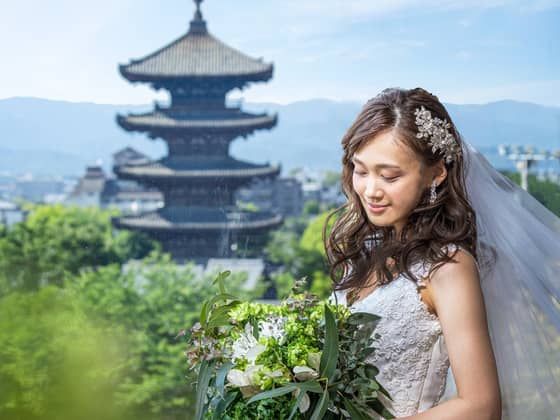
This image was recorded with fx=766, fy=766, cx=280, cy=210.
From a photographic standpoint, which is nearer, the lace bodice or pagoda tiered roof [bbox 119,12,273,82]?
the lace bodice

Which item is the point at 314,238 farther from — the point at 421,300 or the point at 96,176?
the point at 421,300

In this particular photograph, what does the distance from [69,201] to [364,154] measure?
5342 millimetres

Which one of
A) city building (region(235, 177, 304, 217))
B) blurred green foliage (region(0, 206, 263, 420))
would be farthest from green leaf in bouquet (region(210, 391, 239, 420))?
city building (region(235, 177, 304, 217))

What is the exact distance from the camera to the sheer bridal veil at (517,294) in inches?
39.8

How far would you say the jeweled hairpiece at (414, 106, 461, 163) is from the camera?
944 millimetres

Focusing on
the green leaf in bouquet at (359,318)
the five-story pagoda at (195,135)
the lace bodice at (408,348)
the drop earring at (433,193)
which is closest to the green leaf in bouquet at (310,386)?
the green leaf in bouquet at (359,318)

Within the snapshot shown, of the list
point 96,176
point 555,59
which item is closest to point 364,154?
point 555,59

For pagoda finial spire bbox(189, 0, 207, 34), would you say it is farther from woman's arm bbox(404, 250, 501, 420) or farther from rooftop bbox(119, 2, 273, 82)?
woman's arm bbox(404, 250, 501, 420)

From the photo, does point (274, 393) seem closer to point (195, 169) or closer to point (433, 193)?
point (433, 193)

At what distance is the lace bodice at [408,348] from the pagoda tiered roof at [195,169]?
430 centimetres

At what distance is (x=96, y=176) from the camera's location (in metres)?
5.92

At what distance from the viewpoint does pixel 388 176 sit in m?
0.94

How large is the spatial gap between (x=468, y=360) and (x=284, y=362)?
0.67 feet

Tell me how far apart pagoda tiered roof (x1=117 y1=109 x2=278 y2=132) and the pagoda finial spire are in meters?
0.62
